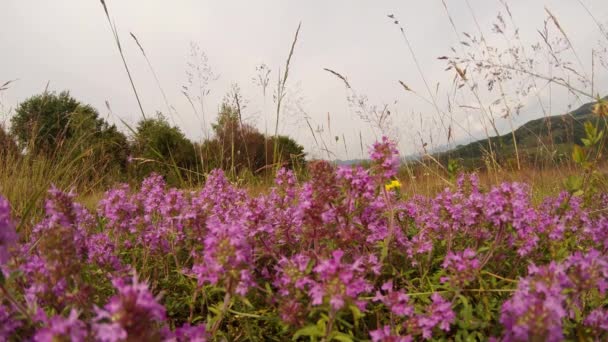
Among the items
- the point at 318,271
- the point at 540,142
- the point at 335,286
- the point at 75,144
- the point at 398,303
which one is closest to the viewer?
the point at 335,286

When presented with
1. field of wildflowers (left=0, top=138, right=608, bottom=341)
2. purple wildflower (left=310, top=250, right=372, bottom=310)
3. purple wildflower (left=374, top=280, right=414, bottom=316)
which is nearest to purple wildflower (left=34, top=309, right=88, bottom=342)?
field of wildflowers (left=0, top=138, right=608, bottom=341)

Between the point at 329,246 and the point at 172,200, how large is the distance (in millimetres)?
1295

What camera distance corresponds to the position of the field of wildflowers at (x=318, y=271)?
1698 millimetres

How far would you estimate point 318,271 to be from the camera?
1869 millimetres

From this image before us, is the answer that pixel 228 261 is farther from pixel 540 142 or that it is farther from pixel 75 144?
pixel 75 144

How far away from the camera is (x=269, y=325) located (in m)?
2.57

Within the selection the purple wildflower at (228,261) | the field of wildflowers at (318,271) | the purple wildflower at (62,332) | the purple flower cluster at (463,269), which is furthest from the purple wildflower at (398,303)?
the purple wildflower at (62,332)

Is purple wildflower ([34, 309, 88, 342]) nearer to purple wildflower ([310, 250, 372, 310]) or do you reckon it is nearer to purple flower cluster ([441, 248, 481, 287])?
purple wildflower ([310, 250, 372, 310])

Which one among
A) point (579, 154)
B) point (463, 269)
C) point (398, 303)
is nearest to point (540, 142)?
point (579, 154)

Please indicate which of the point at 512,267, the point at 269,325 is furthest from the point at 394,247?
the point at 269,325

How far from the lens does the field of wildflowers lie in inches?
66.9

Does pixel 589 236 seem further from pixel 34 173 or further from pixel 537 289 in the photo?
pixel 34 173

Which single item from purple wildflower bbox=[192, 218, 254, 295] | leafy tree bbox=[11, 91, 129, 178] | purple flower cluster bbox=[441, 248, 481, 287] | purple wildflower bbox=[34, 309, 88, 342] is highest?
leafy tree bbox=[11, 91, 129, 178]

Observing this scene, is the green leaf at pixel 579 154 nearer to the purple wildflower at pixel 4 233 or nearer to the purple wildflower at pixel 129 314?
the purple wildflower at pixel 129 314
